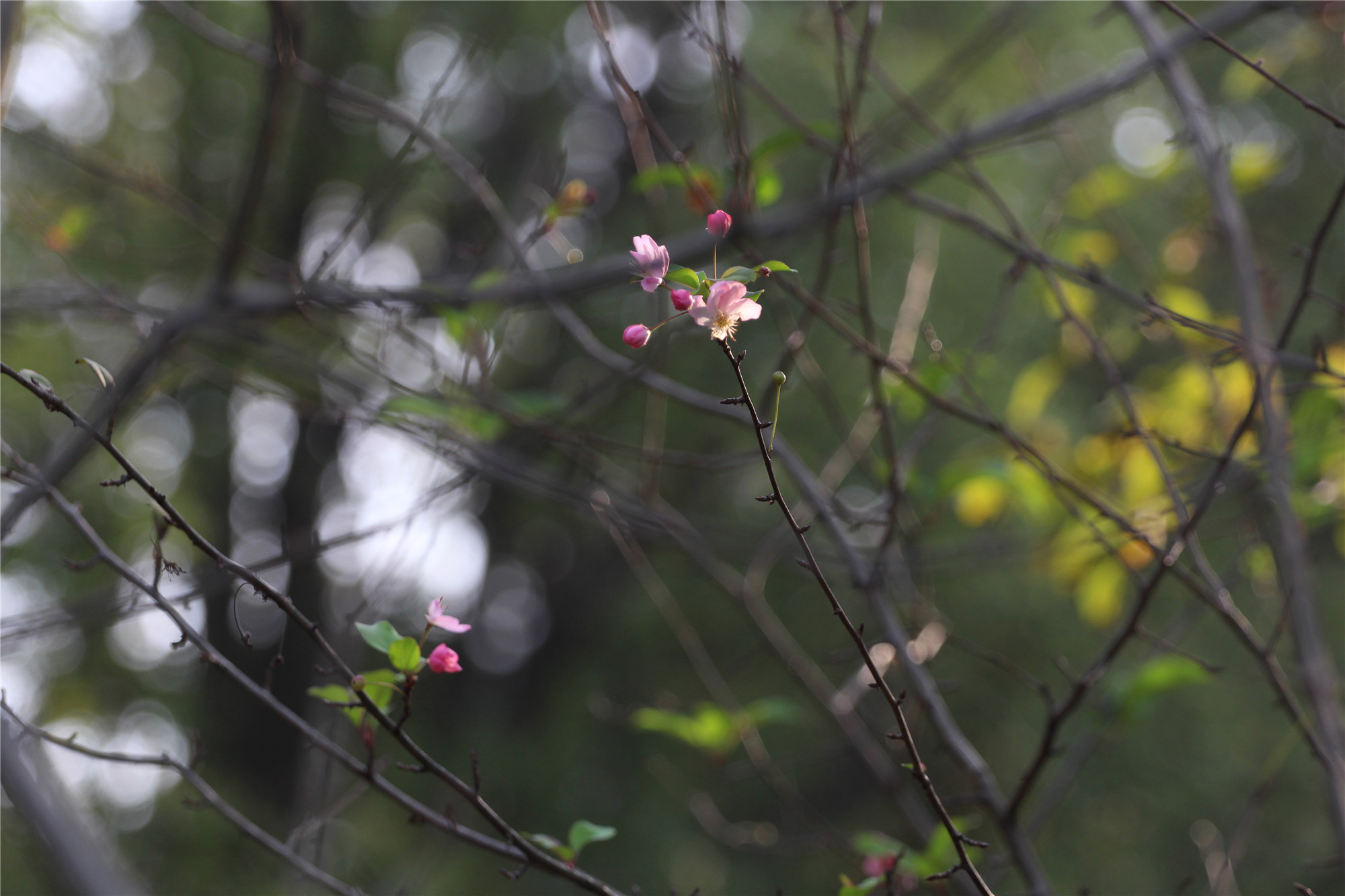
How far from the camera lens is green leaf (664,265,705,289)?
1.83 ft

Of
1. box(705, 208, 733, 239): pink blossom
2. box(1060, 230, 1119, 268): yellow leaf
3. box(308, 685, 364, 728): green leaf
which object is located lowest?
box(308, 685, 364, 728): green leaf

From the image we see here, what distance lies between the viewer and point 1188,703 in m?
3.54

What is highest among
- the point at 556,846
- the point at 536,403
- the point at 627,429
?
the point at 627,429

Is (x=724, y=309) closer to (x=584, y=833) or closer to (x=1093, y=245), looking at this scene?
(x=584, y=833)

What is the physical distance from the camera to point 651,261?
1.85 feet

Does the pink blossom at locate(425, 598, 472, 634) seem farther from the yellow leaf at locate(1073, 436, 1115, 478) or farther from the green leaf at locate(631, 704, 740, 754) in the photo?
the yellow leaf at locate(1073, 436, 1115, 478)

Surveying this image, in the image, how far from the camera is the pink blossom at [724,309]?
0.55 meters

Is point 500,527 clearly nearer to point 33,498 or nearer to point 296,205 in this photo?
point 296,205

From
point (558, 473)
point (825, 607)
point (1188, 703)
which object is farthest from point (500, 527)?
point (1188, 703)

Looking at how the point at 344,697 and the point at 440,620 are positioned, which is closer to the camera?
the point at 440,620

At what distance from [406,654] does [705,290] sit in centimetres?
38

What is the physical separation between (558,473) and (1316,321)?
3.30 m

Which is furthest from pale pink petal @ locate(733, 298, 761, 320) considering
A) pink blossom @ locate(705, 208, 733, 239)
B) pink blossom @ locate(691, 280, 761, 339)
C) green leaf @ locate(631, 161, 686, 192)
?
green leaf @ locate(631, 161, 686, 192)

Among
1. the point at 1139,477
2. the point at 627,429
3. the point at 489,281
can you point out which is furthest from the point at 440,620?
the point at 627,429
